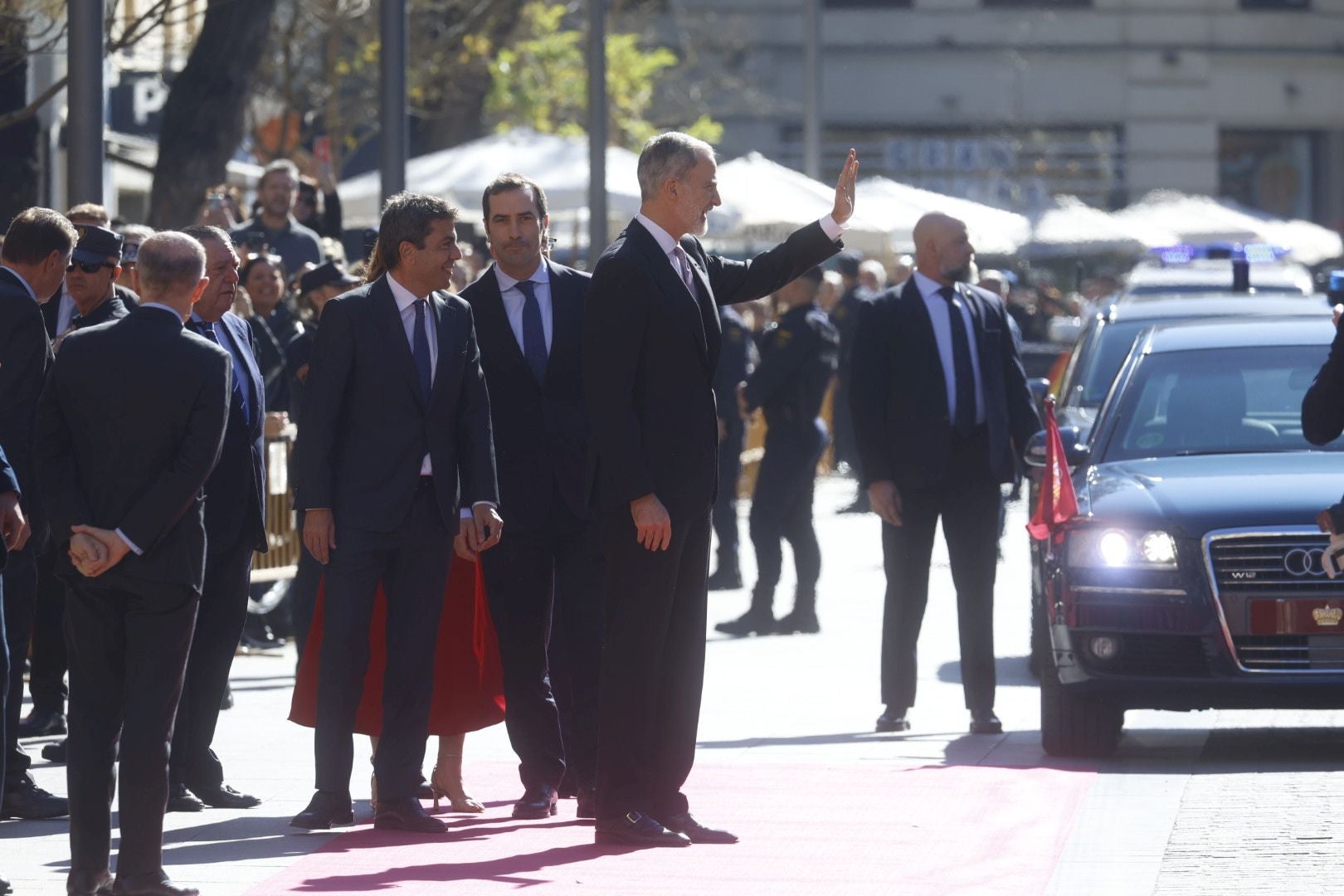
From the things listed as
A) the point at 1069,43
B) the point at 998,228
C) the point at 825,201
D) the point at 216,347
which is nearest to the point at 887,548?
the point at 216,347

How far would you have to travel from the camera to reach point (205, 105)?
634 inches

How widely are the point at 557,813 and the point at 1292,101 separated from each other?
40.1 metres

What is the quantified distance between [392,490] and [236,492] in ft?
2.91

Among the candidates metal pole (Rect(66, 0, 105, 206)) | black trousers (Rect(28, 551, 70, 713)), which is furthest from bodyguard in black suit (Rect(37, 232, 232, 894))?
metal pole (Rect(66, 0, 105, 206))

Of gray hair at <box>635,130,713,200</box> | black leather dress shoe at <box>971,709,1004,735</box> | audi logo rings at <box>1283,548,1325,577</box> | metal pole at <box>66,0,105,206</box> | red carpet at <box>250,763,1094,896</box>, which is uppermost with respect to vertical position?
metal pole at <box>66,0,105,206</box>

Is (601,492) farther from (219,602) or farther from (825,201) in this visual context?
(825,201)

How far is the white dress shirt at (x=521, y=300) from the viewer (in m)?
8.48

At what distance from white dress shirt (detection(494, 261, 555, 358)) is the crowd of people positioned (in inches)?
0.5

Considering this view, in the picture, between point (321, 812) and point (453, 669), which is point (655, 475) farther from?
point (321, 812)

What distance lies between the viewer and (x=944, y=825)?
26.9 feet

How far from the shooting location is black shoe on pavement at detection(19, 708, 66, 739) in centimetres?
1033

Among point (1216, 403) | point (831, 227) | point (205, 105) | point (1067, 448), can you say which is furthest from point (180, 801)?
point (205, 105)

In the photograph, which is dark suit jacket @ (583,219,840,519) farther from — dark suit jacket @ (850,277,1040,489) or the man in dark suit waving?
dark suit jacket @ (850,277,1040,489)

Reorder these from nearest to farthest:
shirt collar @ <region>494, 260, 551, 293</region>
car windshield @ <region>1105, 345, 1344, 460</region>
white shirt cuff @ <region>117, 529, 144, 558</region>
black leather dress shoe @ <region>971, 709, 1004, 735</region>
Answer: white shirt cuff @ <region>117, 529, 144, 558</region> → shirt collar @ <region>494, 260, 551, 293</region> → car windshield @ <region>1105, 345, 1344, 460</region> → black leather dress shoe @ <region>971, 709, 1004, 735</region>
